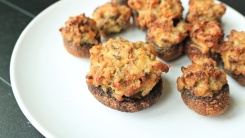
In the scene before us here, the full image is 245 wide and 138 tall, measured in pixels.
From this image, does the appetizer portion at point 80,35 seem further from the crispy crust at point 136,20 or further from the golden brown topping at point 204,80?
the golden brown topping at point 204,80

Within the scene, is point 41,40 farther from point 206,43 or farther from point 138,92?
point 206,43

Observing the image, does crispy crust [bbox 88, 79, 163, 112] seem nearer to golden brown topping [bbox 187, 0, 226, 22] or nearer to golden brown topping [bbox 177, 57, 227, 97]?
golden brown topping [bbox 177, 57, 227, 97]

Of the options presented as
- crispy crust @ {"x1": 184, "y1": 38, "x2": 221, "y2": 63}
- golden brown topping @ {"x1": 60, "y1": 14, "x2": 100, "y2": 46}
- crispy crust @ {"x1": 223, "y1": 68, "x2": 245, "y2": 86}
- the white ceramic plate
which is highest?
golden brown topping @ {"x1": 60, "y1": 14, "x2": 100, "y2": 46}

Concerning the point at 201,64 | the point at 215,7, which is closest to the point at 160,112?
the point at 201,64

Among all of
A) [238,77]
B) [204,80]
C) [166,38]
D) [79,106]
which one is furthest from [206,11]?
[79,106]

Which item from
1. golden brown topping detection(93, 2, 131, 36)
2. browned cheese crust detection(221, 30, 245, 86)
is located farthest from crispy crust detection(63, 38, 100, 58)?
browned cheese crust detection(221, 30, 245, 86)

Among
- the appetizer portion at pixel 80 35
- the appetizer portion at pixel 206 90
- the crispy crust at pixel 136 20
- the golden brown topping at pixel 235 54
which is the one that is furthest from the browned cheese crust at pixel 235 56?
the appetizer portion at pixel 80 35
